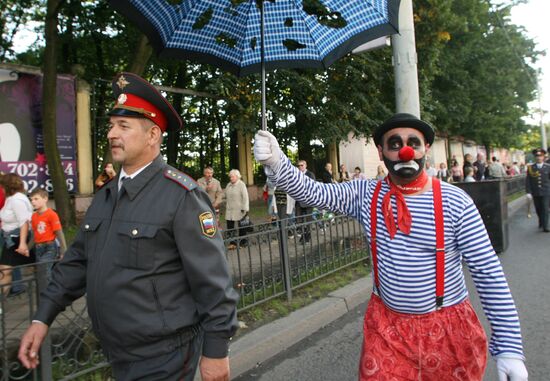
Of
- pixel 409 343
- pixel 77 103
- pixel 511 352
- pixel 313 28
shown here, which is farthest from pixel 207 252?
pixel 77 103

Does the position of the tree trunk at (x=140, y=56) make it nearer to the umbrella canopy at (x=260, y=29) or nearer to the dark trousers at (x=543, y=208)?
the umbrella canopy at (x=260, y=29)

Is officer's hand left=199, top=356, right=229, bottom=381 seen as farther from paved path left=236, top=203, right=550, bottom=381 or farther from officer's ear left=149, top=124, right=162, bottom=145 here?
paved path left=236, top=203, right=550, bottom=381

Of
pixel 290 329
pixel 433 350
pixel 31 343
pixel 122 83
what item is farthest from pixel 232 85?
pixel 433 350

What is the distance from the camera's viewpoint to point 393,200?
7.16 ft

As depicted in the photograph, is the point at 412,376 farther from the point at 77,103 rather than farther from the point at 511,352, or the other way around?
the point at 77,103

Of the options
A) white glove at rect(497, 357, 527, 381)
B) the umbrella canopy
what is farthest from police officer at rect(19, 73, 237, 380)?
white glove at rect(497, 357, 527, 381)

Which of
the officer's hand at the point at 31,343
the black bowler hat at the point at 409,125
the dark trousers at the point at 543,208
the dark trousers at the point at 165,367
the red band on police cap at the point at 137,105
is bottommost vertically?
the dark trousers at the point at 543,208

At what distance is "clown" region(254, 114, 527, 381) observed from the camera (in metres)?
2.05

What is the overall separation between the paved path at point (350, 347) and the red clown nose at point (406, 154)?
8.02 feet

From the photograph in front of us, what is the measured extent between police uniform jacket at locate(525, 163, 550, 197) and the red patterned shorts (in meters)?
10.5

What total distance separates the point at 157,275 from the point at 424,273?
1150mm

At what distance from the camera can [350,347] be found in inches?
181

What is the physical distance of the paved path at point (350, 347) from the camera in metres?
3.99

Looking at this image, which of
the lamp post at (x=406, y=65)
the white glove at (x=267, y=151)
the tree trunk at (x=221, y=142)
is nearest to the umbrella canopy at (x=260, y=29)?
the white glove at (x=267, y=151)
